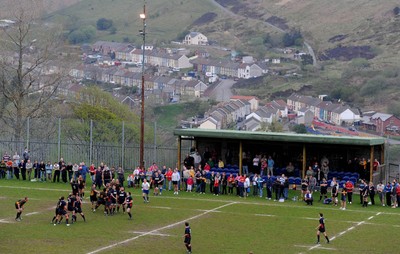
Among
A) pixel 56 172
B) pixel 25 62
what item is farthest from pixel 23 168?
pixel 25 62

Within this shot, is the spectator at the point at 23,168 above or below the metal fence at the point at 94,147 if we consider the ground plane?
below

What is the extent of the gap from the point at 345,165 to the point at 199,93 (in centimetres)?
10693

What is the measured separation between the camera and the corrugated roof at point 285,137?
42906 millimetres

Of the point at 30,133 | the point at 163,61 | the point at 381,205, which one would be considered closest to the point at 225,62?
the point at 163,61

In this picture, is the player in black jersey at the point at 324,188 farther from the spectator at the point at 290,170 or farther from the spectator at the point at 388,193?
the spectator at the point at 290,170

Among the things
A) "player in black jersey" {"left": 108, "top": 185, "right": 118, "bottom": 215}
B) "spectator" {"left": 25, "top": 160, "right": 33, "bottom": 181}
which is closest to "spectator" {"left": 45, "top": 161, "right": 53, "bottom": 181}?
"spectator" {"left": 25, "top": 160, "right": 33, "bottom": 181}

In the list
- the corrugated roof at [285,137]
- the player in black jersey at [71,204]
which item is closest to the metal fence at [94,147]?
the corrugated roof at [285,137]

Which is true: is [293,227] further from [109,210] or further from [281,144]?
[281,144]

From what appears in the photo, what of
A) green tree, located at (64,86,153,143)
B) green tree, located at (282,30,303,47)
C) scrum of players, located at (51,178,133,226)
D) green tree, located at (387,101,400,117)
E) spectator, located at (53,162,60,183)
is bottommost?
scrum of players, located at (51,178,133,226)

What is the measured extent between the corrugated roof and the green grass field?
9.06 ft

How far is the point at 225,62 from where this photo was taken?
A: 6983 inches

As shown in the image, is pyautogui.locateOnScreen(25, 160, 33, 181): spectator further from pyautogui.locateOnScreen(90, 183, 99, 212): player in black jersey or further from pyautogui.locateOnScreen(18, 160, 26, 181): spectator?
pyautogui.locateOnScreen(90, 183, 99, 212): player in black jersey

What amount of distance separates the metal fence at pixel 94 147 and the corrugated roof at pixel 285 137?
274cm

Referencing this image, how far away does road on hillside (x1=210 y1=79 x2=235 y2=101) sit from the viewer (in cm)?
14638
